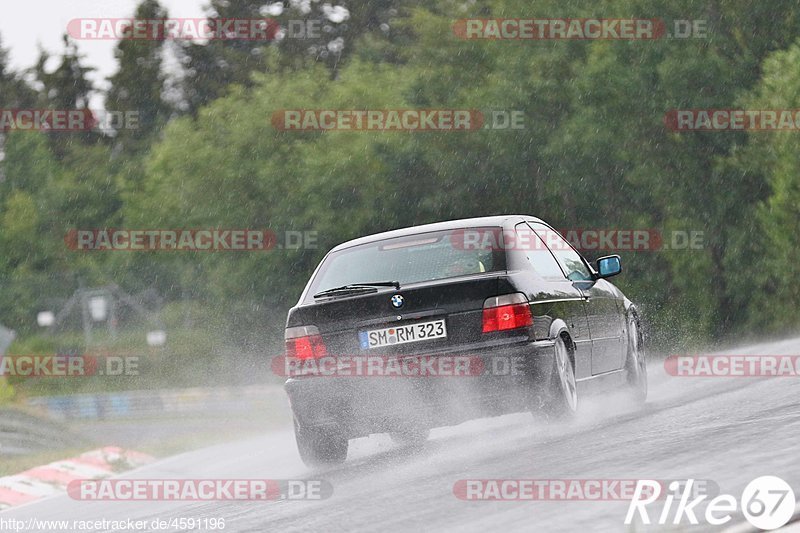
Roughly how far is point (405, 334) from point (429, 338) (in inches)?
6.4

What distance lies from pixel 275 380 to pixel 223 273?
16.6 m

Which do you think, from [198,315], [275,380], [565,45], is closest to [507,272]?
[275,380]

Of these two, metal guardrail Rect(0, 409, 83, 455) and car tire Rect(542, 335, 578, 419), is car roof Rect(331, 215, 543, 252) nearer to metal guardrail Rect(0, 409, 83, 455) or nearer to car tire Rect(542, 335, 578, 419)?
car tire Rect(542, 335, 578, 419)

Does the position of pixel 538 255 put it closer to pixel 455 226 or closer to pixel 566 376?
pixel 455 226

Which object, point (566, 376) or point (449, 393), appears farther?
point (566, 376)

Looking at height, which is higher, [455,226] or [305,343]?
[455,226]

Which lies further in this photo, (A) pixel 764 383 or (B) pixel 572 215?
(B) pixel 572 215

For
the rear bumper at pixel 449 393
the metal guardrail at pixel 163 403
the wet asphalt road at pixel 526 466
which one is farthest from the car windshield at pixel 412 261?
the metal guardrail at pixel 163 403

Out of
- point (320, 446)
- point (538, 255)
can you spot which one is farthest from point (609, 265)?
point (320, 446)

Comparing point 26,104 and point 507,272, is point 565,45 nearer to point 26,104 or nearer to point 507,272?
point 507,272

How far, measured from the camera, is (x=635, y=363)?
38.7 feet

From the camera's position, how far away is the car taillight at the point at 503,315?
29.5 ft

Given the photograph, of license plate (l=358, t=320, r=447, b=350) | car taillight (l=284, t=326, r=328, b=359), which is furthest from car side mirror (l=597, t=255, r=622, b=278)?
car taillight (l=284, t=326, r=328, b=359)

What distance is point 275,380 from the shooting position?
109ft
